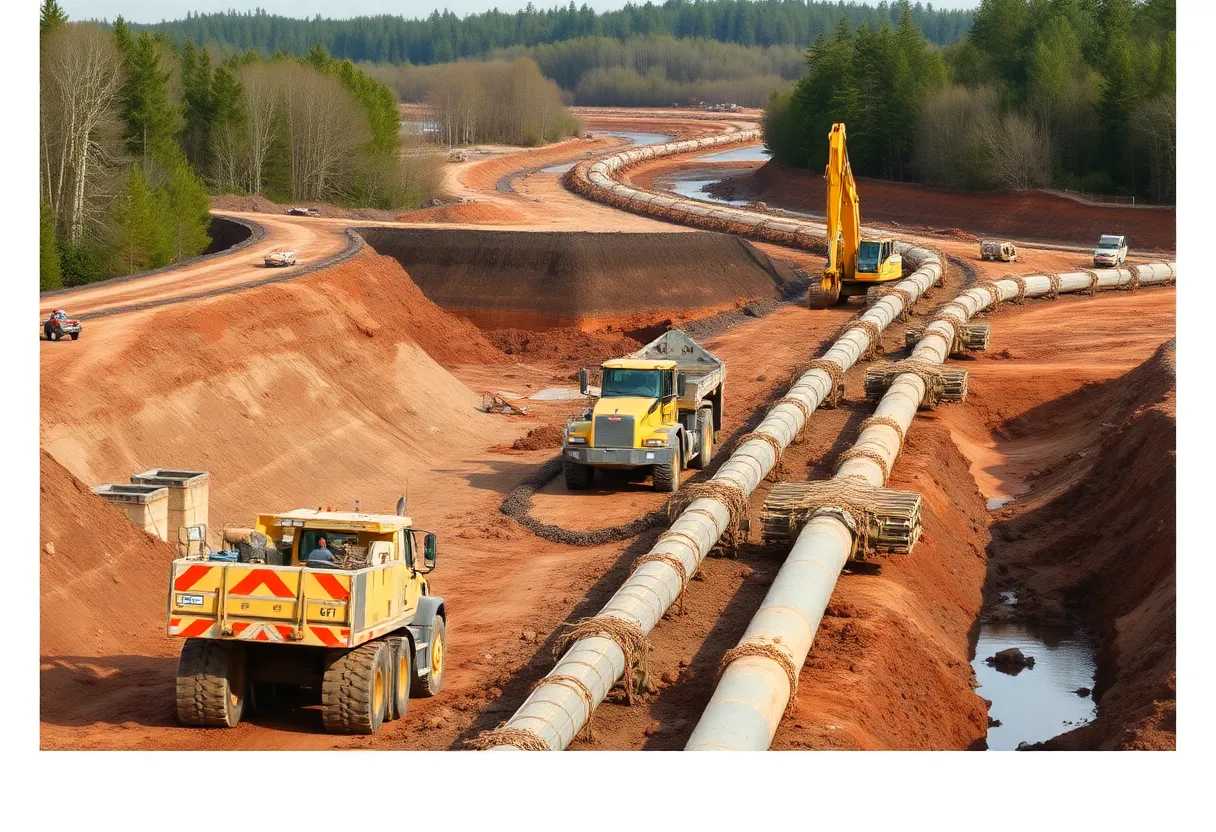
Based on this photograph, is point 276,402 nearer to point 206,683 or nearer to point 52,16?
point 206,683

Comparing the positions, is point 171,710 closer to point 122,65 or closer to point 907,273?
point 907,273

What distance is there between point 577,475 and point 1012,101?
79207mm

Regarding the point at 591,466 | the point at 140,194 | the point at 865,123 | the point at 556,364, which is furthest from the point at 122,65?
the point at 865,123

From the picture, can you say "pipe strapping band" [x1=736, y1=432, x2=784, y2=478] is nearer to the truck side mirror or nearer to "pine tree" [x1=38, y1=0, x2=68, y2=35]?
the truck side mirror

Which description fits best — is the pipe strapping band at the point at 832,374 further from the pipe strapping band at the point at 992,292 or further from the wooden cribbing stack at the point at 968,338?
the pipe strapping band at the point at 992,292

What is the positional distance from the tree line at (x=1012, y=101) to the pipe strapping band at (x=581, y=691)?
78250 mm

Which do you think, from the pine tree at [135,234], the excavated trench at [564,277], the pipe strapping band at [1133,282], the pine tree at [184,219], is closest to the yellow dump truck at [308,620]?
the excavated trench at [564,277]

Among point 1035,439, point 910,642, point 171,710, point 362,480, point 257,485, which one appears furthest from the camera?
point 1035,439

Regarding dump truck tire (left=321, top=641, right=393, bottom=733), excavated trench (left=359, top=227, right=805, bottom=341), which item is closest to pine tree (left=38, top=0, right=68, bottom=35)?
excavated trench (left=359, top=227, right=805, bottom=341)

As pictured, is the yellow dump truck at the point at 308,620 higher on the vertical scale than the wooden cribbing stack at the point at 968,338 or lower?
lower

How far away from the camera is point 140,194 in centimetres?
5694

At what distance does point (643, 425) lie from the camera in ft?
107

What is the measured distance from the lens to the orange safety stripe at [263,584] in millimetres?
17516

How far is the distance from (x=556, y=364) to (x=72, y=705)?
36.3 meters
